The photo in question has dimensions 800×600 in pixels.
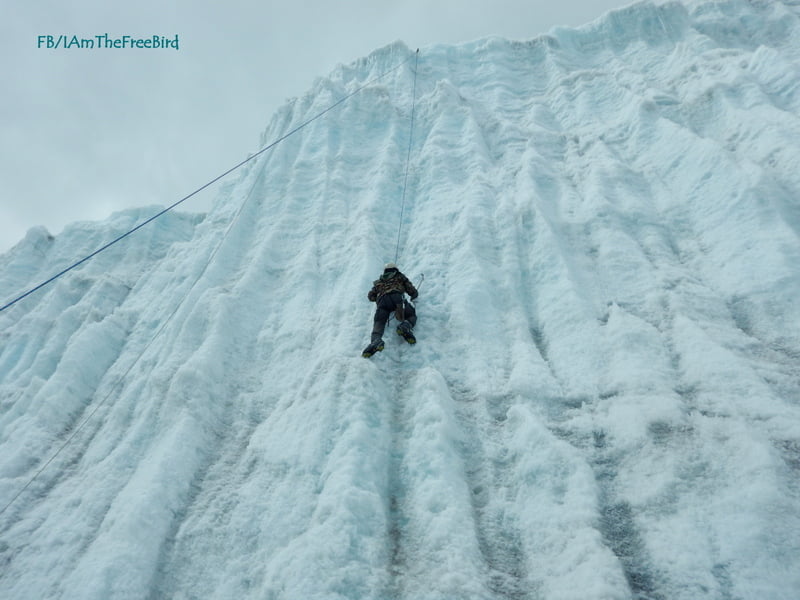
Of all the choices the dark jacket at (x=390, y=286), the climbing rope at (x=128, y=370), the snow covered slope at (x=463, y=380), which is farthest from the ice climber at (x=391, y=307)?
the climbing rope at (x=128, y=370)

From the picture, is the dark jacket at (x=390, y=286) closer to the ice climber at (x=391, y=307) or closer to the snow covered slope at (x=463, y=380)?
the ice climber at (x=391, y=307)

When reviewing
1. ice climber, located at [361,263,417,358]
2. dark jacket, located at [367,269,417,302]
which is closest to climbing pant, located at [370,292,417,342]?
ice climber, located at [361,263,417,358]

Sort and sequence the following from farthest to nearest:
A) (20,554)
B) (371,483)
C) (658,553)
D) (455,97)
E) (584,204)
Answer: (455,97) → (584,204) → (20,554) → (371,483) → (658,553)

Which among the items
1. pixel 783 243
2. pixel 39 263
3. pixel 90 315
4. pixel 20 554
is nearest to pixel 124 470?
pixel 20 554

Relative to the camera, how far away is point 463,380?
775 cm

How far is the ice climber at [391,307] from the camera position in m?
8.14

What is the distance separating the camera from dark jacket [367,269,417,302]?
870 centimetres

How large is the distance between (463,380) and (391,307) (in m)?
1.90

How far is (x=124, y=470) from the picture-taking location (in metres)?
7.40

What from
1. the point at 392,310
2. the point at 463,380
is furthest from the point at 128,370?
the point at 463,380

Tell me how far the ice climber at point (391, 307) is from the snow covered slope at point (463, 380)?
0.37 metres

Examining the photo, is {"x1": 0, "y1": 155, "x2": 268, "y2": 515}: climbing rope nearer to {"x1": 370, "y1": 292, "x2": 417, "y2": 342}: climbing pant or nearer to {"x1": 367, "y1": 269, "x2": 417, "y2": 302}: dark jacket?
{"x1": 367, "y1": 269, "x2": 417, "y2": 302}: dark jacket

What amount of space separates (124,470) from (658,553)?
764 centimetres

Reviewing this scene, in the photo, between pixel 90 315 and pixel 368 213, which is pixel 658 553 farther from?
pixel 90 315
